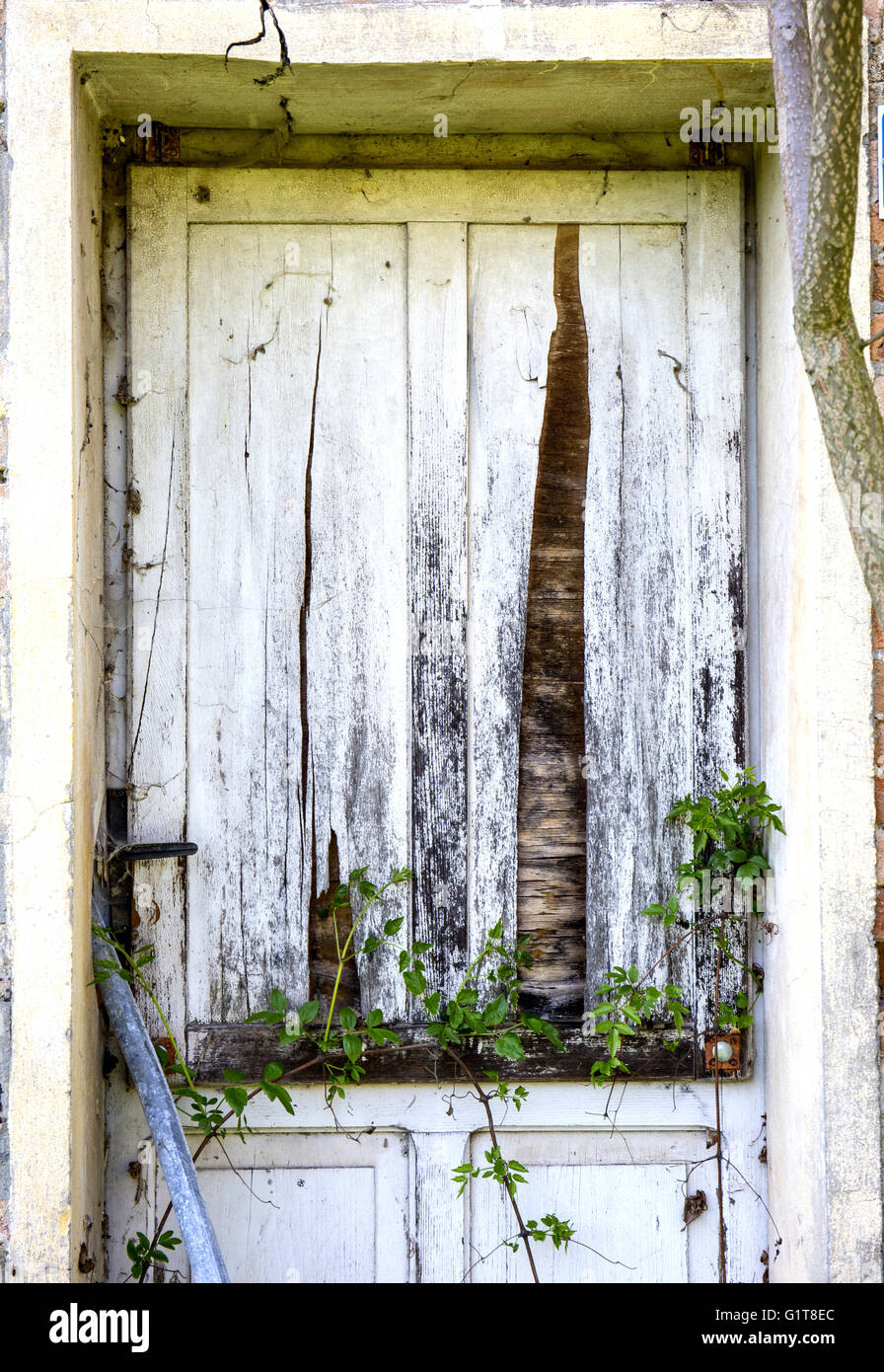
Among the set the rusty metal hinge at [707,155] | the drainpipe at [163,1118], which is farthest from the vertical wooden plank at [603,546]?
the drainpipe at [163,1118]

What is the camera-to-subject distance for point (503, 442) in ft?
7.58

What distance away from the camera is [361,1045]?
2.17 metres

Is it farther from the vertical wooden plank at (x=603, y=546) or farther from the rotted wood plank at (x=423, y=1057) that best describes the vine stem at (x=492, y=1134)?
the vertical wooden plank at (x=603, y=546)

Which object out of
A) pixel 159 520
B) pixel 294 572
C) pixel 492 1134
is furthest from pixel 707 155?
pixel 492 1134

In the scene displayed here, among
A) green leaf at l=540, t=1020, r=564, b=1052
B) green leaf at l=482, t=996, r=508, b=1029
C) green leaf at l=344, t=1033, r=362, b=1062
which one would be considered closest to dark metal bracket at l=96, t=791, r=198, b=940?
green leaf at l=344, t=1033, r=362, b=1062

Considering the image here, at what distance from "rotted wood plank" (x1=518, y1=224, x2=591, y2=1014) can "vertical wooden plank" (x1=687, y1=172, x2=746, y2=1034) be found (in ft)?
0.81

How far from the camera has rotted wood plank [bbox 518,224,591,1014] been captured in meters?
2.30

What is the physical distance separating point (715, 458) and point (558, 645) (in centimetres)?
53

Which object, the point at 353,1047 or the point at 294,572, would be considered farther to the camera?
the point at 294,572

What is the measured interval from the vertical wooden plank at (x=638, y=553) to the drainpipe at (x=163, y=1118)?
1012 millimetres

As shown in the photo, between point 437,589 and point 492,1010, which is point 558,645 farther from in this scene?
point 492,1010

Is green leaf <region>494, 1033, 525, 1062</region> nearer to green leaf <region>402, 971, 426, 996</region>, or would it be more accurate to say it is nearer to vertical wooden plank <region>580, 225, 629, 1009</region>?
green leaf <region>402, 971, 426, 996</region>
